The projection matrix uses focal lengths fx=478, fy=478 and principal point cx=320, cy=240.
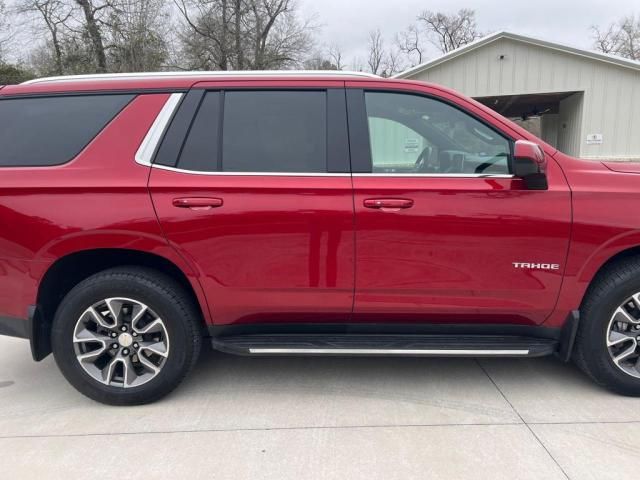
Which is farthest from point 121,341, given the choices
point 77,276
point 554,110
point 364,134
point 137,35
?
point 137,35

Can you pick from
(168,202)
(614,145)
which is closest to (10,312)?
(168,202)

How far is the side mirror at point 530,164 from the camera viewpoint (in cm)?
265

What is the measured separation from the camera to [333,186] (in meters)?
2.80

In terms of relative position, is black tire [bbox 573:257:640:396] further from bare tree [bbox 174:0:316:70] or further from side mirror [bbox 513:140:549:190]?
bare tree [bbox 174:0:316:70]

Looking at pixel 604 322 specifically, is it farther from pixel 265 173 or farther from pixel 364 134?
pixel 265 173

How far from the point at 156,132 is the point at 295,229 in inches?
40.7

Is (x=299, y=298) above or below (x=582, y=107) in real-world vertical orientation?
below

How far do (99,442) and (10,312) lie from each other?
1001mm

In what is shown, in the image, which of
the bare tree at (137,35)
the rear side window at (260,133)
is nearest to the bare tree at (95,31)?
the bare tree at (137,35)

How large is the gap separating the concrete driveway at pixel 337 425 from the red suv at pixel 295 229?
29cm

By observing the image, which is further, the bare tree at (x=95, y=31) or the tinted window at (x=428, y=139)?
the bare tree at (x=95, y=31)

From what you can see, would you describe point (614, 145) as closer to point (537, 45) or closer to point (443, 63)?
point (537, 45)

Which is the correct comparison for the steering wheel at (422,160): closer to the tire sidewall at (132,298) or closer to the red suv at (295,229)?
the red suv at (295,229)

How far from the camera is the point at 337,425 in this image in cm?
278
